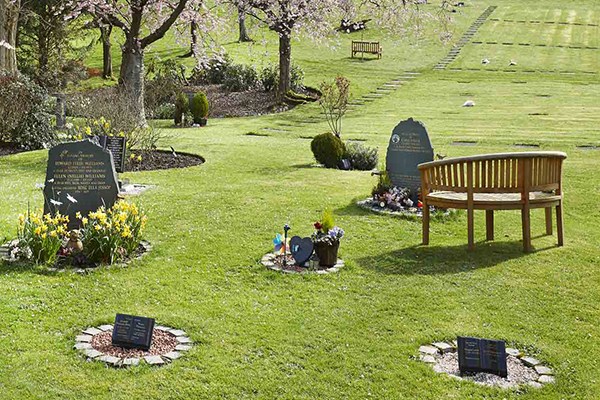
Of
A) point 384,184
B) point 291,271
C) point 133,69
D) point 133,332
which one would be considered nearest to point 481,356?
point 133,332

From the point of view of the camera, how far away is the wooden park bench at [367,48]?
5497 cm

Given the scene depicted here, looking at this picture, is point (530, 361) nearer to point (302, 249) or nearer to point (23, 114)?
point (302, 249)

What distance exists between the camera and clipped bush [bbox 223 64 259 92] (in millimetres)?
40156

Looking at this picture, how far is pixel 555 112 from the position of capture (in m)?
33.1

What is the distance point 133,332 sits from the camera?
801 cm

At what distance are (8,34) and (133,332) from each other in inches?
961

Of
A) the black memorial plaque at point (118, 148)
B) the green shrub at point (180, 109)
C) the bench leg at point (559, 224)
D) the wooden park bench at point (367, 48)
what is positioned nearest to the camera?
the bench leg at point (559, 224)

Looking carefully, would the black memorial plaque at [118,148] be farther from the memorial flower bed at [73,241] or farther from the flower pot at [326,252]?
the flower pot at [326,252]

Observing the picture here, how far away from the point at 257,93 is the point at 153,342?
31378mm

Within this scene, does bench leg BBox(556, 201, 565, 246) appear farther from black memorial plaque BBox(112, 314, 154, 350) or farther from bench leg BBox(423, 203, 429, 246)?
black memorial plaque BBox(112, 314, 154, 350)

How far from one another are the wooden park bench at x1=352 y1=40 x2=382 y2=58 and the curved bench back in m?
43.5

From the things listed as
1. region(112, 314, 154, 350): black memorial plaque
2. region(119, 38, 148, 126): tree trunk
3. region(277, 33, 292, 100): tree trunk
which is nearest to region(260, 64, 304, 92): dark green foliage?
region(277, 33, 292, 100): tree trunk

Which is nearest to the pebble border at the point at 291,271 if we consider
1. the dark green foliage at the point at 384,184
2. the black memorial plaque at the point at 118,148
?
the dark green foliage at the point at 384,184

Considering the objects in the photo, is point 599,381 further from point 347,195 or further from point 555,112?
point 555,112
